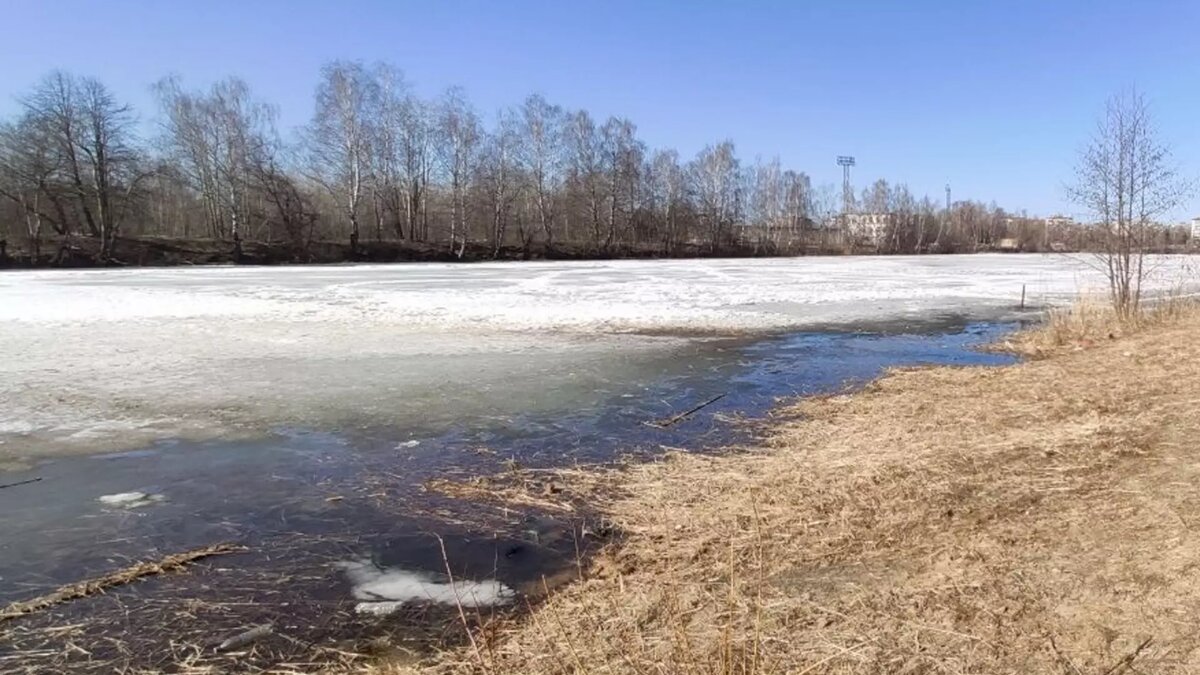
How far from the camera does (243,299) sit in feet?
63.3

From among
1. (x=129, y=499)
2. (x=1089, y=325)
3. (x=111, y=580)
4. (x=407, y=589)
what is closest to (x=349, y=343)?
(x=129, y=499)

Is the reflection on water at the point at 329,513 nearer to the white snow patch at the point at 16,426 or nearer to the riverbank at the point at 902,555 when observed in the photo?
the riverbank at the point at 902,555

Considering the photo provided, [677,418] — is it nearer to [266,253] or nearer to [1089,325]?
[1089,325]

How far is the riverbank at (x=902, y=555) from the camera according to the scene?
282cm

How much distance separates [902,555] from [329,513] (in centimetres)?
376

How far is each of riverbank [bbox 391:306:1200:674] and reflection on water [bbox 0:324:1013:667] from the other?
64 centimetres

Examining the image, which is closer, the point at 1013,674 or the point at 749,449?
the point at 1013,674

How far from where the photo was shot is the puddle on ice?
373 centimetres

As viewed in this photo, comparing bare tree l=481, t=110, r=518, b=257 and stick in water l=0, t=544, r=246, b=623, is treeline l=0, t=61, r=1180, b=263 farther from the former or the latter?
stick in water l=0, t=544, r=246, b=623

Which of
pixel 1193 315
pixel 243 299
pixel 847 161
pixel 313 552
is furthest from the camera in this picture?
pixel 847 161

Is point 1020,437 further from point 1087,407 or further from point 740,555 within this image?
point 740,555

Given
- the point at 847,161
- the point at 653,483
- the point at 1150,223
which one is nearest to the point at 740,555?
the point at 653,483

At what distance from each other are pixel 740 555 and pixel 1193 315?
13.7 metres

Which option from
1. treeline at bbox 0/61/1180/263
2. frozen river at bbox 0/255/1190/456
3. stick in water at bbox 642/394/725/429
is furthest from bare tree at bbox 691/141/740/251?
stick in water at bbox 642/394/725/429
